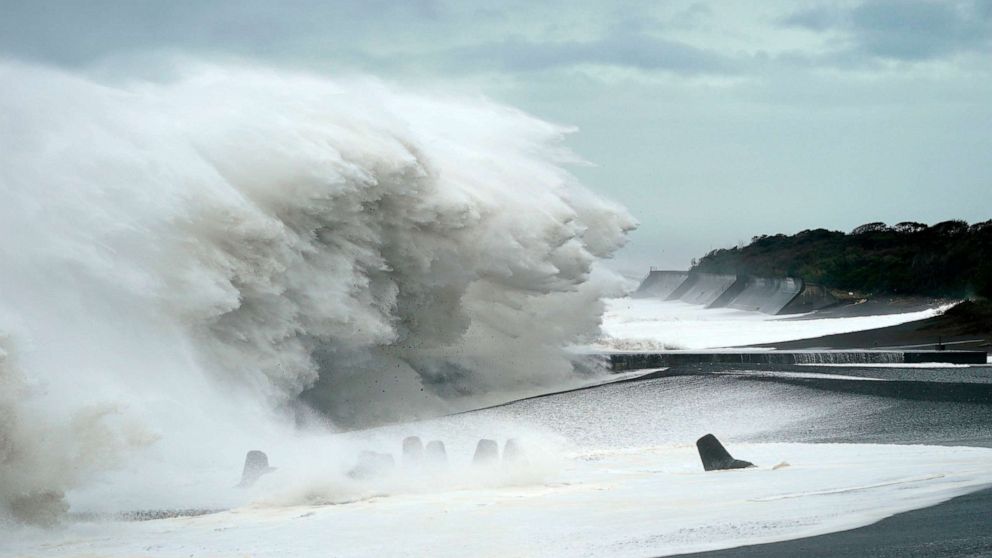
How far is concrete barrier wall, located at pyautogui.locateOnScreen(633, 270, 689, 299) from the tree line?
257cm

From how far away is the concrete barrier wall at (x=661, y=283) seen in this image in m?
107

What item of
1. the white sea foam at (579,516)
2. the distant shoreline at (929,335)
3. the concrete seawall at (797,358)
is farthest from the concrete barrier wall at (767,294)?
the white sea foam at (579,516)

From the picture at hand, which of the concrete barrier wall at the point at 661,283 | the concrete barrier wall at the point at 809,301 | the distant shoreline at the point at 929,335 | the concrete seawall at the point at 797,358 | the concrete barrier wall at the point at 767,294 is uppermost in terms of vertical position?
the concrete barrier wall at the point at 661,283

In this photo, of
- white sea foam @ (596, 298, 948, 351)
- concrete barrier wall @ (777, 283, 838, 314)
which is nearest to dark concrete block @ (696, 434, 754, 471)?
white sea foam @ (596, 298, 948, 351)

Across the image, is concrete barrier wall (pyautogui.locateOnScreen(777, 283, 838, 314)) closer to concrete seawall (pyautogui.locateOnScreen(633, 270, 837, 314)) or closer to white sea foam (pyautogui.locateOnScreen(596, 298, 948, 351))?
concrete seawall (pyautogui.locateOnScreen(633, 270, 837, 314))

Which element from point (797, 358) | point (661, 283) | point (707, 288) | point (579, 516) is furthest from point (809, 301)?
point (579, 516)

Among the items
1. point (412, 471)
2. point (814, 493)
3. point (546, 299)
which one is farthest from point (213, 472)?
point (546, 299)

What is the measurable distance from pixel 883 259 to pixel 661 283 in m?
28.8

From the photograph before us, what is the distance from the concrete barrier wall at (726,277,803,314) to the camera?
75688 millimetres

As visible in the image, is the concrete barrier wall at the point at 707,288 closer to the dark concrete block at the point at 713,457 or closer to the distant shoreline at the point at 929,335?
the distant shoreline at the point at 929,335

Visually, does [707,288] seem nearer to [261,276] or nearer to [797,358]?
[797,358]

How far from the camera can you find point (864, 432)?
15742 millimetres

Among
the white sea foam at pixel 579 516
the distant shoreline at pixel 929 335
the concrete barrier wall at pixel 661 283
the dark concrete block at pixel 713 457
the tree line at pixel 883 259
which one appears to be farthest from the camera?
the concrete barrier wall at pixel 661 283

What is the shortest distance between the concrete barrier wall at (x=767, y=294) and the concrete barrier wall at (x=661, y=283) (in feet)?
65.2
